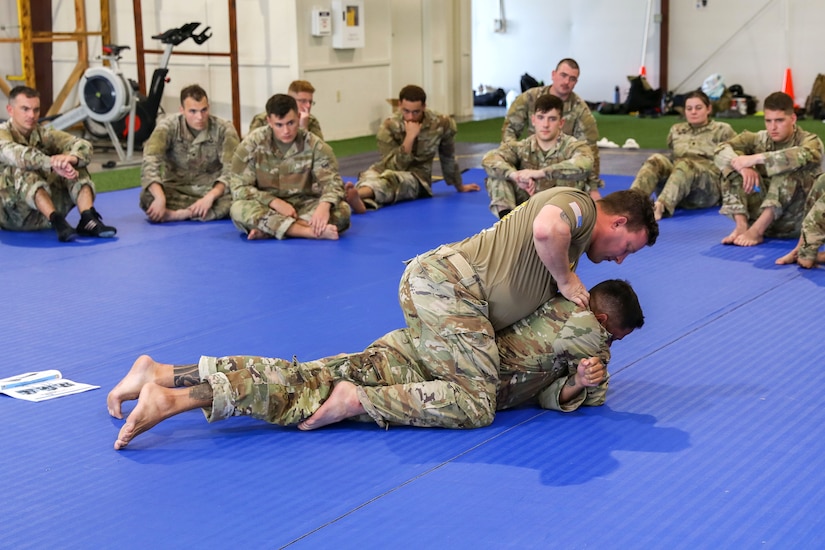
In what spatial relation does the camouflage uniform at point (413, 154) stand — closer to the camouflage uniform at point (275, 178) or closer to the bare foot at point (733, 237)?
the camouflage uniform at point (275, 178)

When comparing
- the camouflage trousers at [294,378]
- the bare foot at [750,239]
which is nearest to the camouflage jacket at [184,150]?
the bare foot at [750,239]

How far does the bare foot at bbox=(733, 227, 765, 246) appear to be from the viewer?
6.76 metres

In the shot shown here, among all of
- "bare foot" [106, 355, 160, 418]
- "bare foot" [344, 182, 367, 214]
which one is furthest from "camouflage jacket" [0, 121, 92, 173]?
"bare foot" [106, 355, 160, 418]

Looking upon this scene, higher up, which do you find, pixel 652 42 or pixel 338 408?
pixel 652 42

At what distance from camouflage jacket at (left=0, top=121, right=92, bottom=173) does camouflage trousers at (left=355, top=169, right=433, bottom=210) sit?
223cm

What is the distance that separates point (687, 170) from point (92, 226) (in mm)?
4369

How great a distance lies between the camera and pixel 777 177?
672cm

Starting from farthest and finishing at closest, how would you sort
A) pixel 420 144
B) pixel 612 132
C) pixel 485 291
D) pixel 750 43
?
pixel 750 43, pixel 612 132, pixel 420 144, pixel 485 291

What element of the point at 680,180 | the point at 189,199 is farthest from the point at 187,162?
the point at 680,180

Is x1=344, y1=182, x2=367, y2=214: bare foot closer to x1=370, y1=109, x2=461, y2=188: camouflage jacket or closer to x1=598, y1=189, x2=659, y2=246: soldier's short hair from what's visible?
x1=370, y1=109, x2=461, y2=188: camouflage jacket

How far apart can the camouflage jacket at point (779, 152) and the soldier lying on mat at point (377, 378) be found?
3.40 metres

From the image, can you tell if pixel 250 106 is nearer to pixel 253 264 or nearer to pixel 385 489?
pixel 253 264

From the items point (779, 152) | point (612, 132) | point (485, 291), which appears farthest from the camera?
point (612, 132)

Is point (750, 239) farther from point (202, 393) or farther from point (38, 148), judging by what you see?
point (38, 148)
